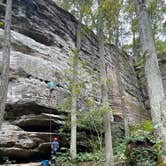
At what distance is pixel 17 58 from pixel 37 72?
3.52 ft

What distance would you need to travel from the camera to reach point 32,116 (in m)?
9.16

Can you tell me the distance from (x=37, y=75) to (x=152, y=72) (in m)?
6.13

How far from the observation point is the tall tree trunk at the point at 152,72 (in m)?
4.73

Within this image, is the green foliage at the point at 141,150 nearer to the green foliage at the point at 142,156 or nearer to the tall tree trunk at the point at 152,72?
the green foliage at the point at 142,156

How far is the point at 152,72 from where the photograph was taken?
517 centimetres

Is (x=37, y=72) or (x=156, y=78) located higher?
(x=37, y=72)

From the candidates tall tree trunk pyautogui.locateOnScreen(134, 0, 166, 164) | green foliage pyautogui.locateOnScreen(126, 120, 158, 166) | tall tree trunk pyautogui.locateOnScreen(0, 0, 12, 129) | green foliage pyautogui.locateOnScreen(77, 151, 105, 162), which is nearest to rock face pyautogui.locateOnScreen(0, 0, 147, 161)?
green foliage pyautogui.locateOnScreen(77, 151, 105, 162)

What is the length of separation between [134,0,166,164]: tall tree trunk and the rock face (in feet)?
17.7

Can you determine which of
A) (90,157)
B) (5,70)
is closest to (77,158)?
(90,157)

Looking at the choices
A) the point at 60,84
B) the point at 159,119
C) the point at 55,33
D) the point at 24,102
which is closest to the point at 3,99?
the point at 24,102

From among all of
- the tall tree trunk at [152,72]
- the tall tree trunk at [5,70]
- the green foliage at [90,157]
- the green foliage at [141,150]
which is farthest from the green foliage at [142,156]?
the tall tree trunk at [5,70]

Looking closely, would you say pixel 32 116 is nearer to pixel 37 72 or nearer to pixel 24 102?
pixel 24 102

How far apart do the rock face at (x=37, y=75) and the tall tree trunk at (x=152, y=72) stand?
5383 mm

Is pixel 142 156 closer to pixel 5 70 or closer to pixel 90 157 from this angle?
pixel 90 157
